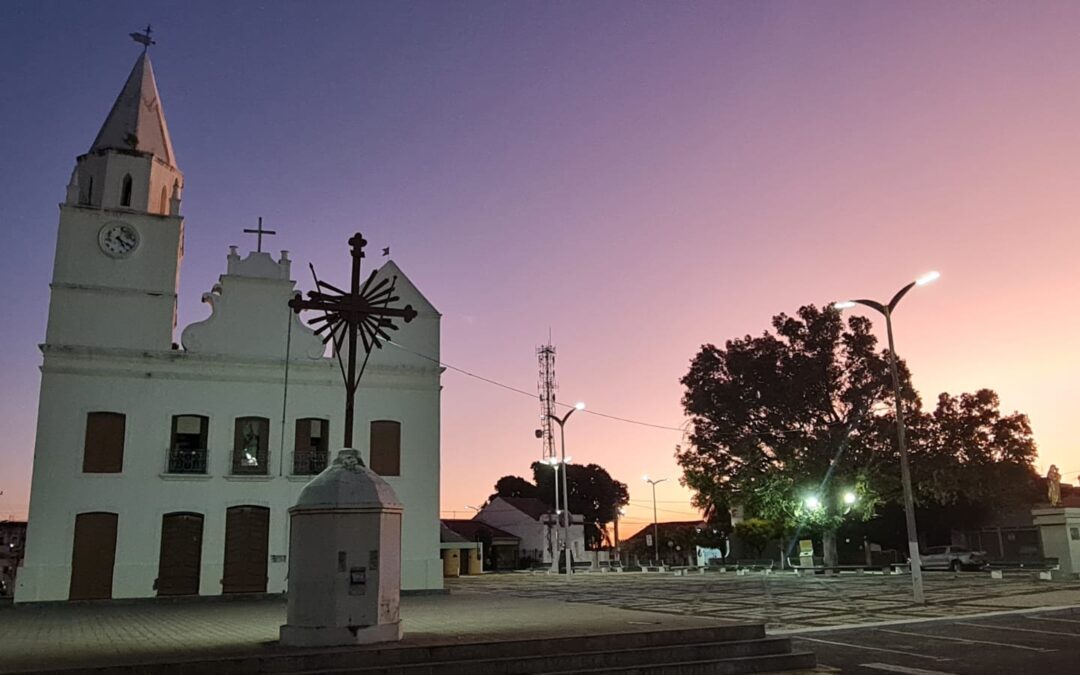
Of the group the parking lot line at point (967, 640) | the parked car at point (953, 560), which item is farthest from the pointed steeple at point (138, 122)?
the parked car at point (953, 560)

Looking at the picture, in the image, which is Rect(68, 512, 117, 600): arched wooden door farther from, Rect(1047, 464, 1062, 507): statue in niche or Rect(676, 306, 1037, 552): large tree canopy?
Rect(1047, 464, 1062, 507): statue in niche

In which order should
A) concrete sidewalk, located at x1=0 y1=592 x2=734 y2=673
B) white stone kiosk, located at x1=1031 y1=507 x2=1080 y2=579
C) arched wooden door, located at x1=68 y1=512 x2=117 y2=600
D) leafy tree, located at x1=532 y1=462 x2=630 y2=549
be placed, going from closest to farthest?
1. concrete sidewalk, located at x1=0 y1=592 x2=734 y2=673
2. arched wooden door, located at x1=68 y1=512 x2=117 y2=600
3. white stone kiosk, located at x1=1031 y1=507 x2=1080 y2=579
4. leafy tree, located at x1=532 y1=462 x2=630 y2=549

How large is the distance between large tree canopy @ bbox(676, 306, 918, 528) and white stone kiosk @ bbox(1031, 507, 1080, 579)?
25.5ft

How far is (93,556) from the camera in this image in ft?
78.0

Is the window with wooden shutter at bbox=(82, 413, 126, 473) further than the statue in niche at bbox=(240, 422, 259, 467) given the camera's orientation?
No

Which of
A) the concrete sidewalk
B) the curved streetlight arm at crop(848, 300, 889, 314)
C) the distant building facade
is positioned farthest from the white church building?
the distant building facade

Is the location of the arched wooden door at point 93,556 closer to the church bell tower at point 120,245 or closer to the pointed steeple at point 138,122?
the church bell tower at point 120,245

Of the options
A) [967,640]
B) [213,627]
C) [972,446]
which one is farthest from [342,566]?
[972,446]

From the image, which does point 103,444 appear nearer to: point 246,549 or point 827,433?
point 246,549

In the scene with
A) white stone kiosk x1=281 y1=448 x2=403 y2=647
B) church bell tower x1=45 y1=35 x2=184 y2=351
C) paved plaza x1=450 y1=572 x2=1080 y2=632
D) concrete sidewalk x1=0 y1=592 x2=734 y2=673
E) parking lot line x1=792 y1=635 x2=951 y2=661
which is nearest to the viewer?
concrete sidewalk x1=0 y1=592 x2=734 y2=673

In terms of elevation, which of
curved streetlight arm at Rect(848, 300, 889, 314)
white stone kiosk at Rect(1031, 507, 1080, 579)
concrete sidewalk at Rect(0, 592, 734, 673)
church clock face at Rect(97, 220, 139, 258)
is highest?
church clock face at Rect(97, 220, 139, 258)

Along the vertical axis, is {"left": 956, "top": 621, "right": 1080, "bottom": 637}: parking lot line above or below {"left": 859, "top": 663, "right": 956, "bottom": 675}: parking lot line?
below

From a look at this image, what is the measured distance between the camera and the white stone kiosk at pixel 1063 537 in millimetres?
29359

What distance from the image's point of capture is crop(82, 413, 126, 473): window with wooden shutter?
24.5 meters
